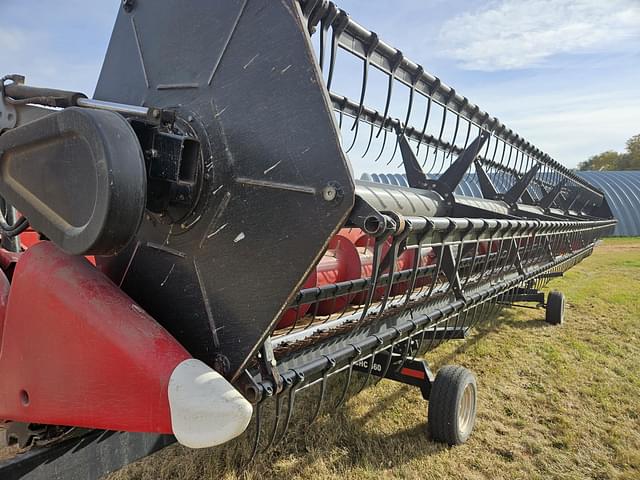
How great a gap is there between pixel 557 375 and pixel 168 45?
4211mm

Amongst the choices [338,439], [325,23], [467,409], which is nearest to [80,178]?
[325,23]

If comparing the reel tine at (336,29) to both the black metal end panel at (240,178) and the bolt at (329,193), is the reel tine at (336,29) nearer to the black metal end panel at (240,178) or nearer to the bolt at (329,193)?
the black metal end panel at (240,178)

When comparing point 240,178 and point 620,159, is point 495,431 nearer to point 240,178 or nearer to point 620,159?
point 240,178

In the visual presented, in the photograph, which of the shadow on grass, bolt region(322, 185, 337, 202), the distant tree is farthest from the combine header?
the distant tree

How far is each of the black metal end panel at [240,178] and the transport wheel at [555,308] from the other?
5.70 meters

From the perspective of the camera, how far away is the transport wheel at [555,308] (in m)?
5.96

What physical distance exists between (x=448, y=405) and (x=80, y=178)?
242 cm

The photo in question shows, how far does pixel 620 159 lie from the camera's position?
5297cm

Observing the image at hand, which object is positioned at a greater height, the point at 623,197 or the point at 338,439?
the point at 623,197

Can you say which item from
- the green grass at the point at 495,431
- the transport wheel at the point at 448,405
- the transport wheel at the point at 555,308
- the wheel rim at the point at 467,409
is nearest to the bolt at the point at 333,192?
the green grass at the point at 495,431

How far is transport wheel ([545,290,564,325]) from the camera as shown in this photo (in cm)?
596

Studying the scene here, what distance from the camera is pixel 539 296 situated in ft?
20.3

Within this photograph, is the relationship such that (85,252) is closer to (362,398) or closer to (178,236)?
(178,236)

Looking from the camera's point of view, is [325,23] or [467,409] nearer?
[325,23]
